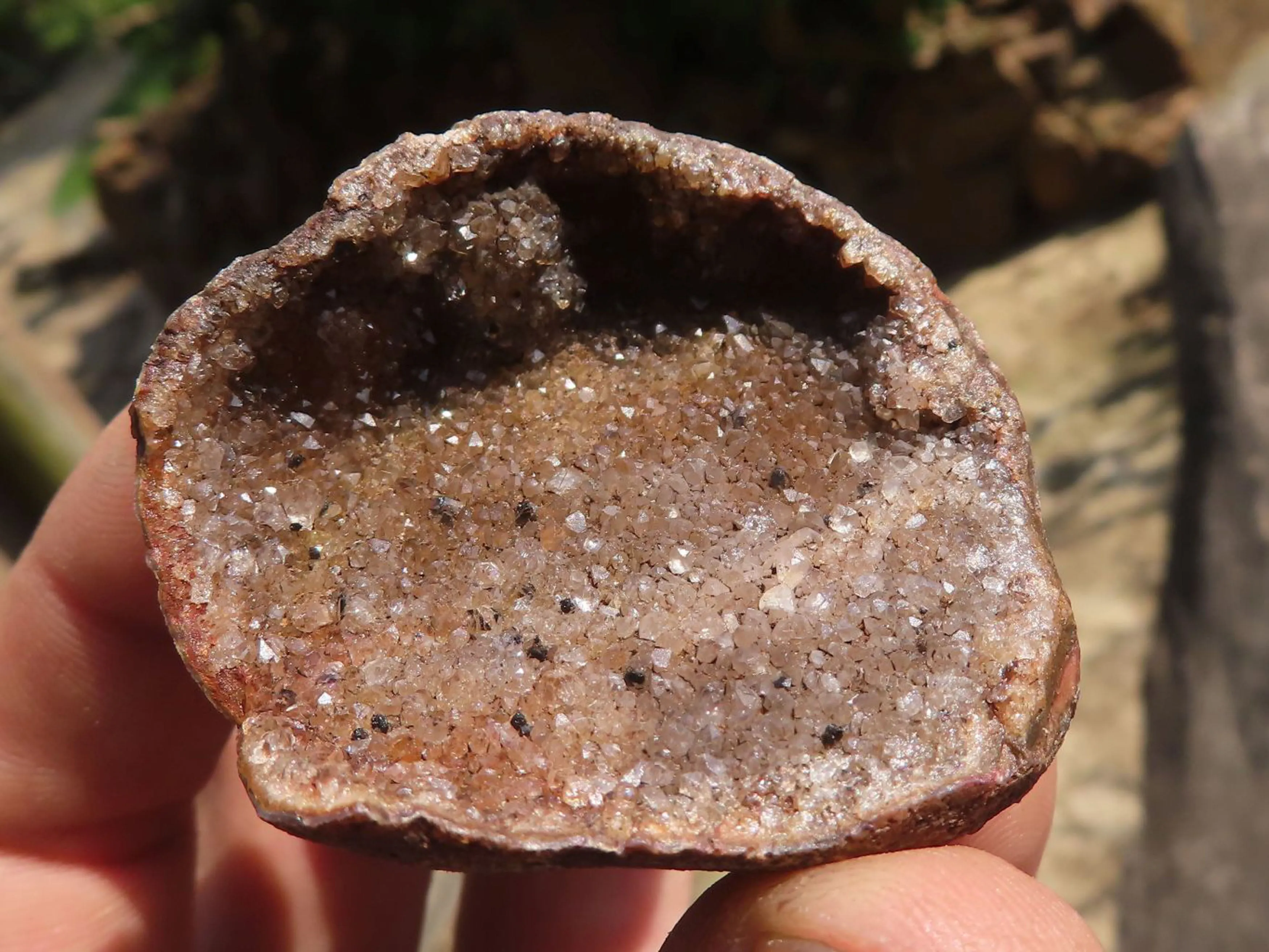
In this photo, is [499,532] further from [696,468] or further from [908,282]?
[908,282]

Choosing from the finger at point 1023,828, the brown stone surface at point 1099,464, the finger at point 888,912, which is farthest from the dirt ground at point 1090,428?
the finger at point 888,912

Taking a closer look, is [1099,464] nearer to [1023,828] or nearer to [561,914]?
[1023,828]

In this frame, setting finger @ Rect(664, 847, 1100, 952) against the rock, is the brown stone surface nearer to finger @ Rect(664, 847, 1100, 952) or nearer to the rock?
the rock

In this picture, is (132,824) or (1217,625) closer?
(132,824)

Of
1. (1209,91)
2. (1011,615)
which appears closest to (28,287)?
(1209,91)

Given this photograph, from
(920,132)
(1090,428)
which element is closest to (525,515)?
(1090,428)

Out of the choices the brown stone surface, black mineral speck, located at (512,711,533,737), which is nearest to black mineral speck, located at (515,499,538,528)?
black mineral speck, located at (512,711,533,737)
